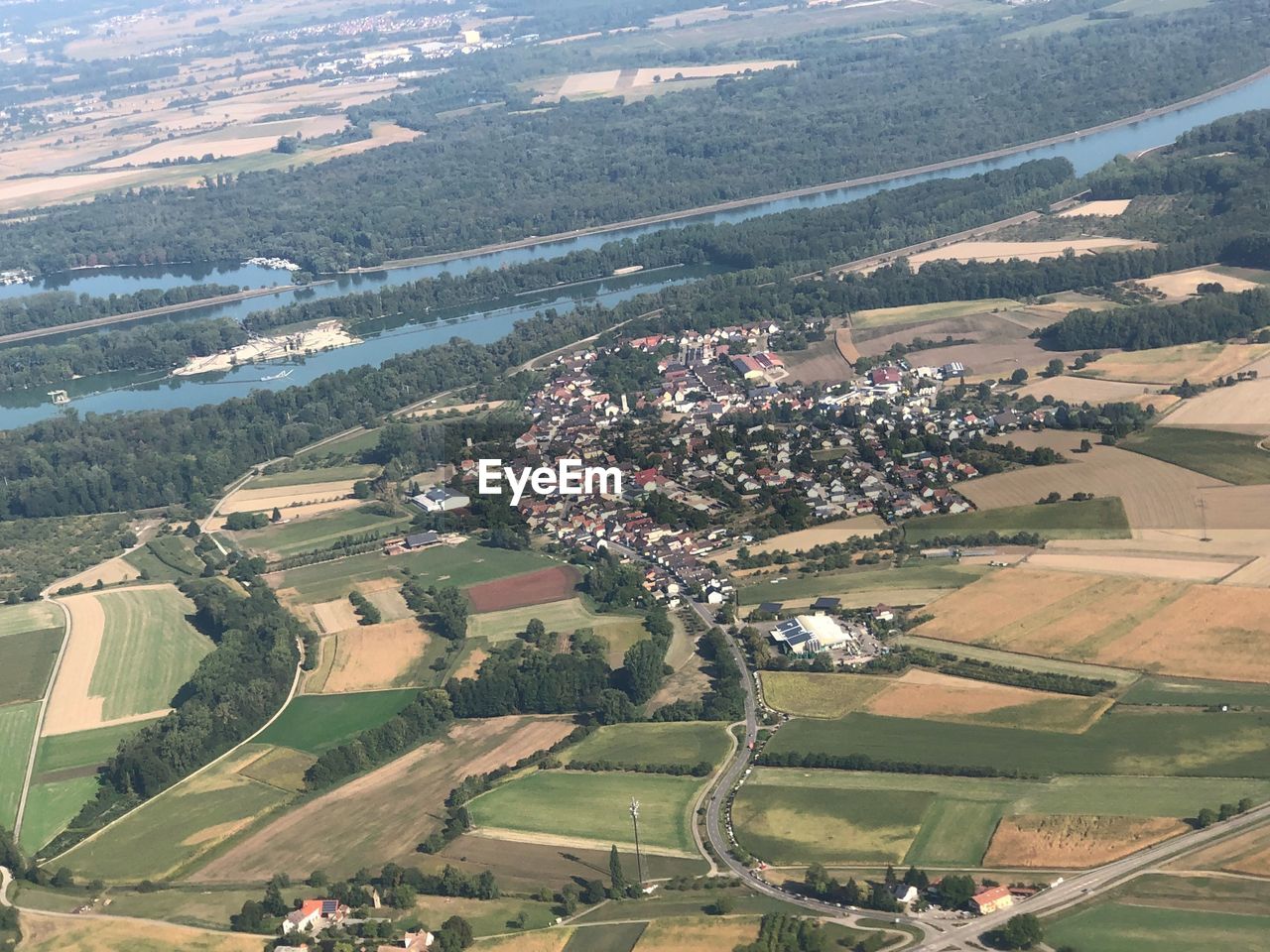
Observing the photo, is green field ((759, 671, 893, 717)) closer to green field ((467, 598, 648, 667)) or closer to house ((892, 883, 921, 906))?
green field ((467, 598, 648, 667))

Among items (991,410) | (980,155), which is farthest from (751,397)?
(980,155)

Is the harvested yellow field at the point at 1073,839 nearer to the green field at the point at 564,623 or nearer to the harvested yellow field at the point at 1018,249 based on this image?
the green field at the point at 564,623

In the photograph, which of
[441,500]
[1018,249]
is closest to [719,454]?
[441,500]

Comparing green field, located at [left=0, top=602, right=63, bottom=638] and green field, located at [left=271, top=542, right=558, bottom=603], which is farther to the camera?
green field, located at [left=0, top=602, right=63, bottom=638]

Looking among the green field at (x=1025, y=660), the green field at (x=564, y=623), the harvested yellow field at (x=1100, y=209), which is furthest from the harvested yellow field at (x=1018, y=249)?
the green field at (x=1025, y=660)

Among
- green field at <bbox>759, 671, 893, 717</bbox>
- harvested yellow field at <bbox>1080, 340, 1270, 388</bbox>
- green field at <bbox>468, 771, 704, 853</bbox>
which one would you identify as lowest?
green field at <bbox>468, 771, 704, 853</bbox>

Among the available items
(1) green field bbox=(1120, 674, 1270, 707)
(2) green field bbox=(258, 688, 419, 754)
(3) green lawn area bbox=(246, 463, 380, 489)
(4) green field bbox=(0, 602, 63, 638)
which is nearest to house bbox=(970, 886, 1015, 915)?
(1) green field bbox=(1120, 674, 1270, 707)
